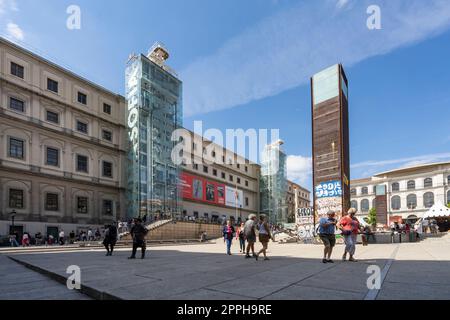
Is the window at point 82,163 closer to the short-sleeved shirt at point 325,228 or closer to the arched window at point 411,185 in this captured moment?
the short-sleeved shirt at point 325,228

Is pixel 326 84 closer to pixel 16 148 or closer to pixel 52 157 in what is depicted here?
pixel 52 157

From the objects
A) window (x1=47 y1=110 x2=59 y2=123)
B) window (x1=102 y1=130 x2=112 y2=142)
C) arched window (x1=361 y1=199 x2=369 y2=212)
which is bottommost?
arched window (x1=361 y1=199 x2=369 y2=212)

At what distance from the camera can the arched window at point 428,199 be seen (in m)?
72.6

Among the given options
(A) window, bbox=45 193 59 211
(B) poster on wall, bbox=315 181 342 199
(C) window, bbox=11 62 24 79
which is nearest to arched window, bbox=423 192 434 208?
(B) poster on wall, bbox=315 181 342 199

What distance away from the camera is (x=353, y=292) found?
525cm

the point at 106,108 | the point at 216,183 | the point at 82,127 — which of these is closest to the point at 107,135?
the point at 106,108

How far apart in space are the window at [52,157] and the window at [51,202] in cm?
321

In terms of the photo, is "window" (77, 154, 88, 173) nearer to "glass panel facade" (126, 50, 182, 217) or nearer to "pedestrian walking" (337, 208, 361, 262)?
"glass panel facade" (126, 50, 182, 217)

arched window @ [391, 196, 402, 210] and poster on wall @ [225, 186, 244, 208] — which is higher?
poster on wall @ [225, 186, 244, 208]

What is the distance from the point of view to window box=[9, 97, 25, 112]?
31920mm

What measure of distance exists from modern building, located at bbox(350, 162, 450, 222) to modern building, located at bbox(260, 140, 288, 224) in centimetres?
2311

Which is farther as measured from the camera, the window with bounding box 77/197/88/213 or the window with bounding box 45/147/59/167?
the window with bounding box 77/197/88/213

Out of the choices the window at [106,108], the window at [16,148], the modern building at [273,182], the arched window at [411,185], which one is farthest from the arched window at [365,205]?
the window at [16,148]

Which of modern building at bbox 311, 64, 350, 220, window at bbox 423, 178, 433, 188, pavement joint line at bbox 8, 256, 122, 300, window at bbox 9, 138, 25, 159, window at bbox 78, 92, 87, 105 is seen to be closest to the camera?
pavement joint line at bbox 8, 256, 122, 300
